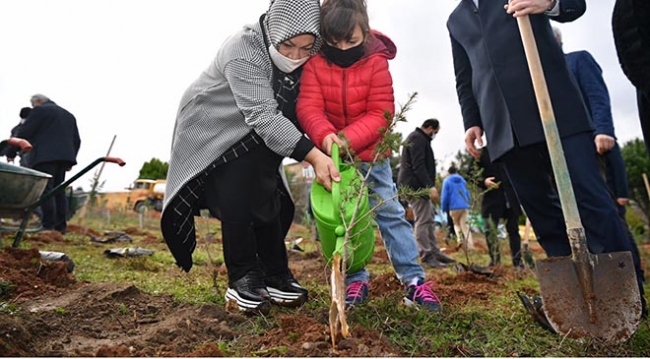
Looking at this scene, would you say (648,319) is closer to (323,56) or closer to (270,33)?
(323,56)

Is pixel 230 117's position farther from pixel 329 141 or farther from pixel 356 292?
pixel 356 292

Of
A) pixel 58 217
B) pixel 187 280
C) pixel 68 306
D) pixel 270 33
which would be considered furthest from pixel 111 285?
pixel 58 217

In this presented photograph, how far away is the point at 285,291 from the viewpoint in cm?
Result: 238

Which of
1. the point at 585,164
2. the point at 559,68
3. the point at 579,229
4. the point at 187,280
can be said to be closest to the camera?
the point at 579,229

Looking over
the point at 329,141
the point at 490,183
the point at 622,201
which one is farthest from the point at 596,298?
the point at 622,201

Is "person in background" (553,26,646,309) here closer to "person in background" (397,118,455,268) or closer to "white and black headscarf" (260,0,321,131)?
"white and black headscarf" (260,0,321,131)

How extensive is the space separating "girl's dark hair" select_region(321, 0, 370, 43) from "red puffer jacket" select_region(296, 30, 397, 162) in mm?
146

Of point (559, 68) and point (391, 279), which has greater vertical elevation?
point (559, 68)

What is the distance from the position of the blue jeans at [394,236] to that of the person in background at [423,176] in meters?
2.86

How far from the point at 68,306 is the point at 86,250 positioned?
3.20 m

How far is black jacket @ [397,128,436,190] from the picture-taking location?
5277mm

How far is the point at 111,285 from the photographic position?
2.39 m

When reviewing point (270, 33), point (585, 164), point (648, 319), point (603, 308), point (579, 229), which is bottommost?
point (648, 319)

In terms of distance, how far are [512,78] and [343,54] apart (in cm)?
76
